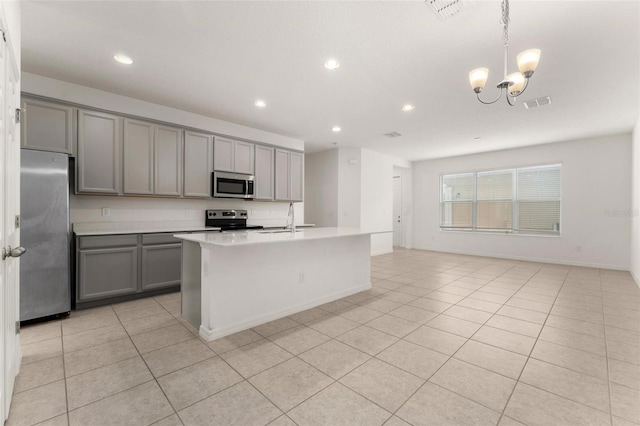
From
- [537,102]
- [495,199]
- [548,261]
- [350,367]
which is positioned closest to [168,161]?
[350,367]

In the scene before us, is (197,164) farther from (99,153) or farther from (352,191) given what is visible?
(352,191)

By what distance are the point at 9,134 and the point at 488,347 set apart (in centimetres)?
380

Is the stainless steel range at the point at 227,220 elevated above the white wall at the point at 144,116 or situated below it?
below

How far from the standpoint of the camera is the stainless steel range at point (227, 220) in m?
4.88

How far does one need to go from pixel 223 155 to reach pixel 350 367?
3966 mm

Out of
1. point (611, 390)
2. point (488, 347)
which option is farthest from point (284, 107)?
point (611, 390)

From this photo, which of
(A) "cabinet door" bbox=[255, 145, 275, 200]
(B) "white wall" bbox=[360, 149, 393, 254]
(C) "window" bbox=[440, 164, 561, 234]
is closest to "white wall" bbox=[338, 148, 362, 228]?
(B) "white wall" bbox=[360, 149, 393, 254]

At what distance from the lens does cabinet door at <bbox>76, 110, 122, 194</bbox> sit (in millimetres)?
3465

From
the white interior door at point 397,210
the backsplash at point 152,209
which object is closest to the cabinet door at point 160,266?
the backsplash at point 152,209

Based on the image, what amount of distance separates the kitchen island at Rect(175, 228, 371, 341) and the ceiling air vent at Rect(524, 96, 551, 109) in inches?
128

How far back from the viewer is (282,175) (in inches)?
227

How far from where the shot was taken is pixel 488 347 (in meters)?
2.43

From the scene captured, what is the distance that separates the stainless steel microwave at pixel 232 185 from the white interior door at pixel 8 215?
8.88 ft

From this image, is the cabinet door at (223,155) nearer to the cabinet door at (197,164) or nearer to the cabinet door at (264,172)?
A: the cabinet door at (197,164)
